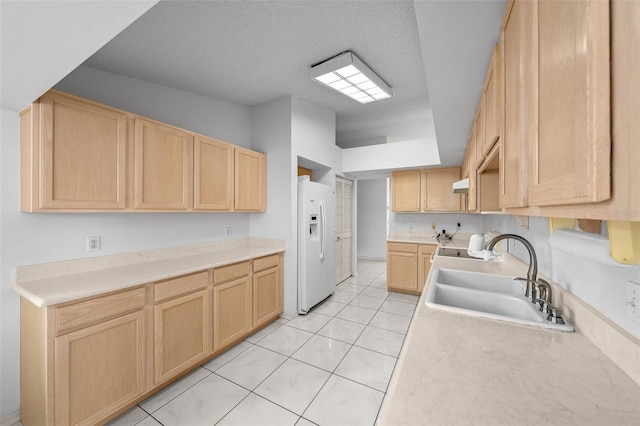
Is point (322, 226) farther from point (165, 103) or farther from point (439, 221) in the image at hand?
point (439, 221)

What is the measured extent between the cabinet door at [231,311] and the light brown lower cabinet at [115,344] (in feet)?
0.03

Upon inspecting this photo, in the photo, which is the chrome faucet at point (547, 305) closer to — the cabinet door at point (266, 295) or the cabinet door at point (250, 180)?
the cabinet door at point (266, 295)

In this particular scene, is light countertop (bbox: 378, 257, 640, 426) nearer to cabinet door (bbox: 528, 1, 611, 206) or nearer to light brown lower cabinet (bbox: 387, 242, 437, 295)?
cabinet door (bbox: 528, 1, 611, 206)

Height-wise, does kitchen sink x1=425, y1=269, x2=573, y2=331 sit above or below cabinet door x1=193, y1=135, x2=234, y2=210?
below

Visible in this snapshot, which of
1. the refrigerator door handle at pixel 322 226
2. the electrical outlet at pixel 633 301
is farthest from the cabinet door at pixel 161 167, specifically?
the electrical outlet at pixel 633 301

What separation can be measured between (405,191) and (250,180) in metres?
2.73

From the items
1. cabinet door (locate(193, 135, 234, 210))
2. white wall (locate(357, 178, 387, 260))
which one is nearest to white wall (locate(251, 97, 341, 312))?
cabinet door (locate(193, 135, 234, 210))

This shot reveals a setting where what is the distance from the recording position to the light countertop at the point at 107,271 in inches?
58.1

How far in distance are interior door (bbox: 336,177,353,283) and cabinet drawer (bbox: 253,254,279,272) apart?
160 centimetres

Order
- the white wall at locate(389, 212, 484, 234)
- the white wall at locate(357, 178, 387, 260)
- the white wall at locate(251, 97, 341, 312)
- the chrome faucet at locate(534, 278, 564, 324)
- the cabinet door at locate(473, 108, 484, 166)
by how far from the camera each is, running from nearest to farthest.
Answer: the chrome faucet at locate(534, 278, 564, 324)
the cabinet door at locate(473, 108, 484, 166)
the white wall at locate(251, 97, 341, 312)
the white wall at locate(389, 212, 484, 234)
the white wall at locate(357, 178, 387, 260)

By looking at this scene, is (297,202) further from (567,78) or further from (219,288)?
(567,78)

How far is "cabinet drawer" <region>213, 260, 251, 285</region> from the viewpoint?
229 cm

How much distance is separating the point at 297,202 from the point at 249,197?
59 cm

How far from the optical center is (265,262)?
9.38 ft
